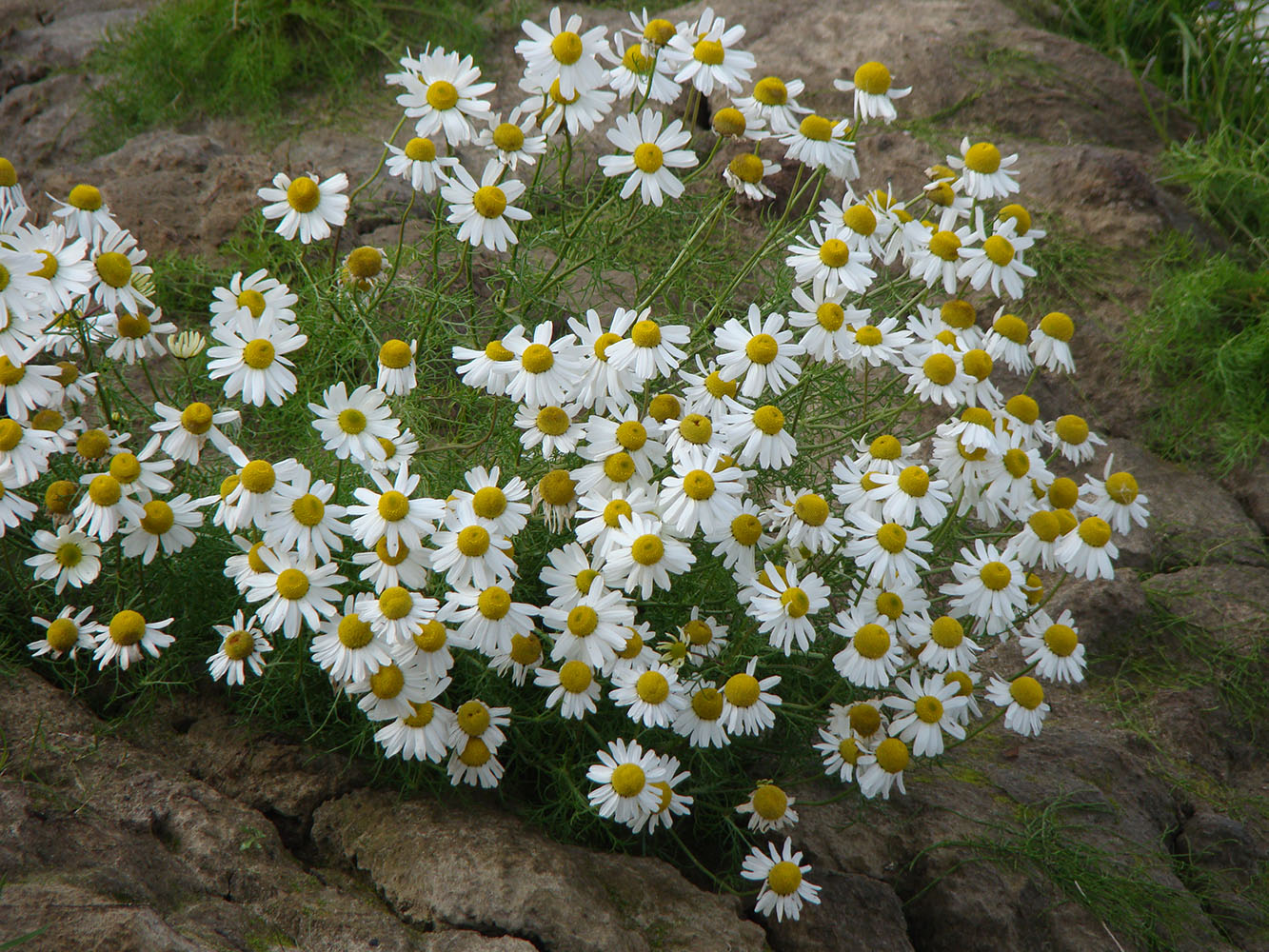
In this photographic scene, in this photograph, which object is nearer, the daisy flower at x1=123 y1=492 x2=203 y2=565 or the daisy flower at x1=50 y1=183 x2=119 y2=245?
→ the daisy flower at x1=123 y1=492 x2=203 y2=565

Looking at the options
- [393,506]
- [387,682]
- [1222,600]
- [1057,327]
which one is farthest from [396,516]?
[1222,600]

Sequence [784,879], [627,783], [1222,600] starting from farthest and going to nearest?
[1222,600] → [784,879] → [627,783]

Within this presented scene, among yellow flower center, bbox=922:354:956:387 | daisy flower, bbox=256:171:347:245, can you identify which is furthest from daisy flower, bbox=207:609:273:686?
yellow flower center, bbox=922:354:956:387

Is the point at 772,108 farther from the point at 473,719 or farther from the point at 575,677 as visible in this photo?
the point at 473,719

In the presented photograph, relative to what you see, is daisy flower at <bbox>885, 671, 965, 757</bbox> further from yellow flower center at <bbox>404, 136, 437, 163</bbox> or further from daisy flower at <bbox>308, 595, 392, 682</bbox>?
yellow flower center at <bbox>404, 136, 437, 163</bbox>

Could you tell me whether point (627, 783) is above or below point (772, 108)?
below

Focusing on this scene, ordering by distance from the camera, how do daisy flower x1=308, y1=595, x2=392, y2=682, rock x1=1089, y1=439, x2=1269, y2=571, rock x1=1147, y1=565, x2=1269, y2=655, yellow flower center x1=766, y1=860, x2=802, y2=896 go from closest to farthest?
1. daisy flower x1=308, y1=595, x2=392, y2=682
2. yellow flower center x1=766, y1=860, x2=802, y2=896
3. rock x1=1147, y1=565, x2=1269, y2=655
4. rock x1=1089, y1=439, x2=1269, y2=571

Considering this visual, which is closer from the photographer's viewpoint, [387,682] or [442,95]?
[387,682]

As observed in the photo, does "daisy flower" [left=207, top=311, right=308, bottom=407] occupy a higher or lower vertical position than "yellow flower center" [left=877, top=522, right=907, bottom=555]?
higher
